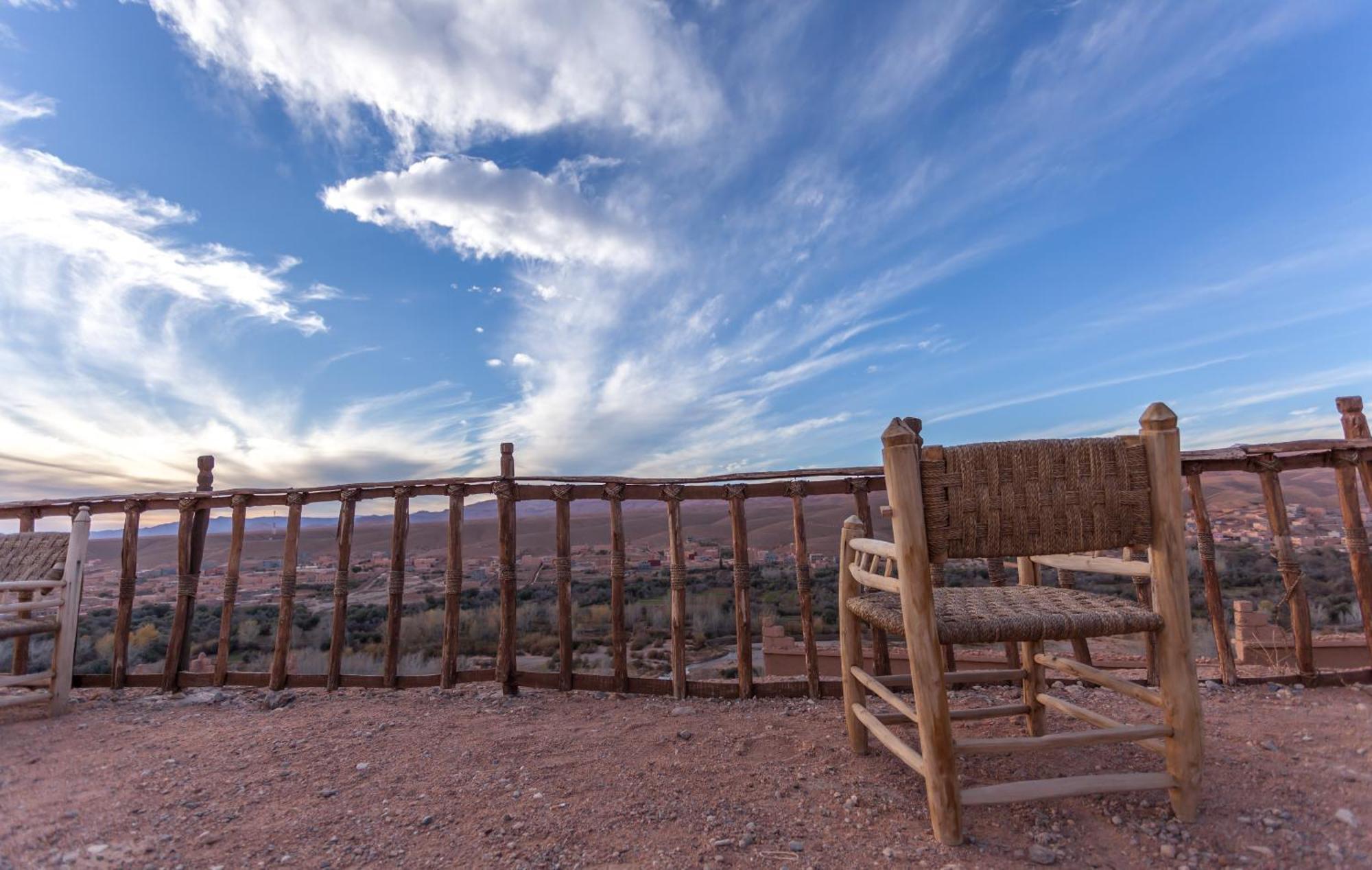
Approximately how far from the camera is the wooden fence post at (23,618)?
457 centimetres

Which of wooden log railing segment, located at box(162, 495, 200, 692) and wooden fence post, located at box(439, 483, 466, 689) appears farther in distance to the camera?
wooden log railing segment, located at box(162, 495, 200, 692)

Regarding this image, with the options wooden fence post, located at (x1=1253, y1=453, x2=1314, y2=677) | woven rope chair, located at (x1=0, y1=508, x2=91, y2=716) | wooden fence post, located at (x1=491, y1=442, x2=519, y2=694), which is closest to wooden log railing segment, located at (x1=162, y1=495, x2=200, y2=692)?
woven rope chair, located at (x1=0, y1=508, x2=91, y2=716)

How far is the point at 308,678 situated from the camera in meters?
4.45

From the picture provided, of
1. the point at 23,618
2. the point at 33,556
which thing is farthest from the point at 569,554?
the point at 23,618

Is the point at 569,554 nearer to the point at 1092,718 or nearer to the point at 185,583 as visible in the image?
the point at 1092,718

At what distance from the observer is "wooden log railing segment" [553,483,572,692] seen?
Result: 13.5 ft

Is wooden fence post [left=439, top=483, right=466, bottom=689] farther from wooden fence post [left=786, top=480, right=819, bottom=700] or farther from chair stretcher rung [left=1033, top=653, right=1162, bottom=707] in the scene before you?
chair stretcher rung [left=1033, top=653, right=1162, bottom=707]

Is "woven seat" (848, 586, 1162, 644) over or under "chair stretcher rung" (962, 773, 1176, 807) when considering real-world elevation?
over

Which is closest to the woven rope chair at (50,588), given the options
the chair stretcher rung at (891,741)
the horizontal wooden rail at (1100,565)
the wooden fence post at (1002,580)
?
the chair stretcher rung at (891,741)

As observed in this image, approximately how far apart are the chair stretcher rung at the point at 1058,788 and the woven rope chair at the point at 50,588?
16.7 ft

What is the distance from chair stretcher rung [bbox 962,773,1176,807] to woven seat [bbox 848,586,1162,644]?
44 centimetres

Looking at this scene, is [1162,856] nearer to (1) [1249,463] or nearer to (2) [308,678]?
(1) [1249,463]

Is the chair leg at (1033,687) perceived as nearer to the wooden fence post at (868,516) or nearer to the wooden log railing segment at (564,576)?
the wooden fence post at (868,516)

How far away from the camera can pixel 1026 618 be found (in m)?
2.06
